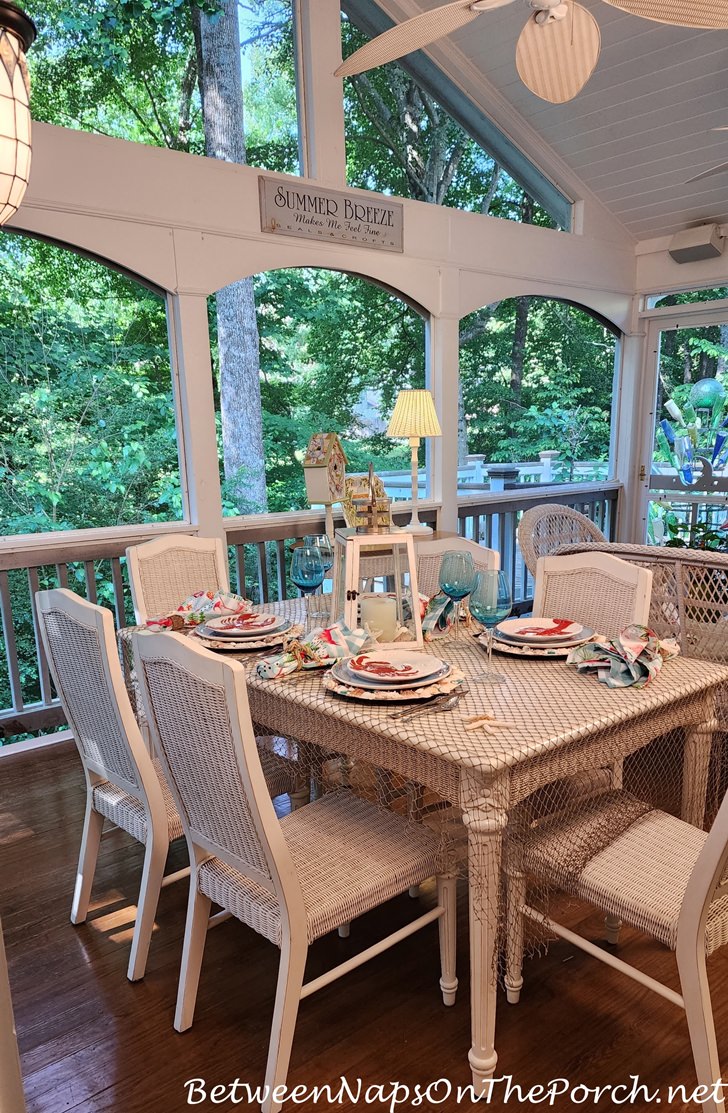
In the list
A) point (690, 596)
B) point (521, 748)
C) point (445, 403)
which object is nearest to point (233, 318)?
point (445, 403)

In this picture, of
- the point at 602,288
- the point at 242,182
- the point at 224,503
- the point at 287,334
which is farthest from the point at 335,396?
the point at 602,288

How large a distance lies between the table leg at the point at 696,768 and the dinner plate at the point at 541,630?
0.38 metres

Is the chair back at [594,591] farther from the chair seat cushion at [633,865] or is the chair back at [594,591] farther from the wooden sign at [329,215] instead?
the wooden sign at [329,215]

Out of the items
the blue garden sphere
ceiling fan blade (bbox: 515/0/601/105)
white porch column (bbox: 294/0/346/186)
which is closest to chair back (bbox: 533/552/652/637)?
ceiling fan blade (bbox: 515/0/601/105)

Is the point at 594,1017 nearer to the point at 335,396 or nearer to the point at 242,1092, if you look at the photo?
the point at 242,1092

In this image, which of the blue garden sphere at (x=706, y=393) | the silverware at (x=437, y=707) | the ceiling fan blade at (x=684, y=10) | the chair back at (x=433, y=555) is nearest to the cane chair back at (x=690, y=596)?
the chair back at (x=433, y=555)

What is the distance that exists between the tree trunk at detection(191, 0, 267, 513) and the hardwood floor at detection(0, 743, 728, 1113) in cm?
277

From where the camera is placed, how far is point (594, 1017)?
1800 mm

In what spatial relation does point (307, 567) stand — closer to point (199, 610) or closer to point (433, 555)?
point (199, 610)

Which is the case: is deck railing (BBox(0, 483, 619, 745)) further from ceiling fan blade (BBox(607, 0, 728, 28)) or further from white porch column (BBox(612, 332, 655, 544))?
ceiling fan blade (BBox(607, 0, 728, 28))

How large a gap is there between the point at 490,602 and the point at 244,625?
795 millimetres

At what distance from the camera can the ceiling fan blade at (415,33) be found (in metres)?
2.26

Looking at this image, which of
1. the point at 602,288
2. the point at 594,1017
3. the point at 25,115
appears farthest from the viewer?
the point at 602,288

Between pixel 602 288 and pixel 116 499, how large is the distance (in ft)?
13.2
